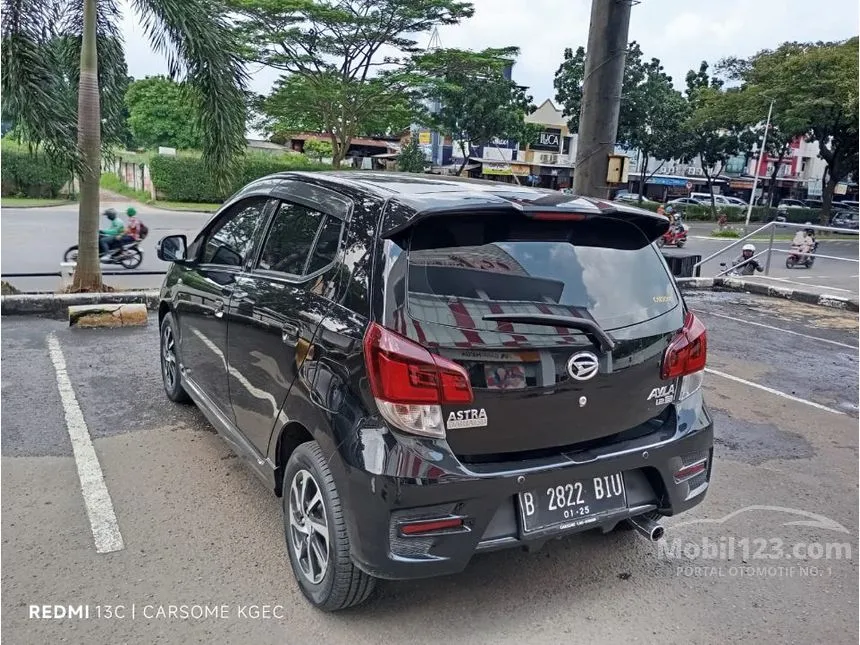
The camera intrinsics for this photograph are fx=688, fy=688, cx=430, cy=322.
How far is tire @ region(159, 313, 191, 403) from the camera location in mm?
4871

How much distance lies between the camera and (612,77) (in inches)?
265

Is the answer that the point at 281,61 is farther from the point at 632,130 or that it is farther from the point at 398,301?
the point at 398,301

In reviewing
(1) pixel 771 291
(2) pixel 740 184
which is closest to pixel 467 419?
(1) pixel 771 291

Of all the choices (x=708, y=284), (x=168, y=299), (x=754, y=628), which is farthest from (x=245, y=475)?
(x=708, y=284)

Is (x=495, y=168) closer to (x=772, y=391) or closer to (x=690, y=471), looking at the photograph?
(x=772, y=391)

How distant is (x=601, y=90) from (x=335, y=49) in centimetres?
2398

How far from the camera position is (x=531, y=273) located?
271cm

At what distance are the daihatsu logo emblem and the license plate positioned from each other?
1.36 feet

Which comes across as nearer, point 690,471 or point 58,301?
point 690,471

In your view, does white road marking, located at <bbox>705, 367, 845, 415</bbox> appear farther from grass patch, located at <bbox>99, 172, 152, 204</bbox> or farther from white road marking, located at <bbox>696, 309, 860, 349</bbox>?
grass patch, located at <bbox>99, 172, 152, 204</bbox>

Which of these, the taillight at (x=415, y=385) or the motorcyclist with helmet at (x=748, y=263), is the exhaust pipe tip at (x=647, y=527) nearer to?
the taillight at (x=415, y=385)

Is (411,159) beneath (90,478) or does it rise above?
above

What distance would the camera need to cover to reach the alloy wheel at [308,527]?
2.75 meters

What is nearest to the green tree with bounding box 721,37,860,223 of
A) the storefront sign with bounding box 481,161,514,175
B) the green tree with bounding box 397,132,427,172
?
the green tree with bounding box 397,132,427,172
